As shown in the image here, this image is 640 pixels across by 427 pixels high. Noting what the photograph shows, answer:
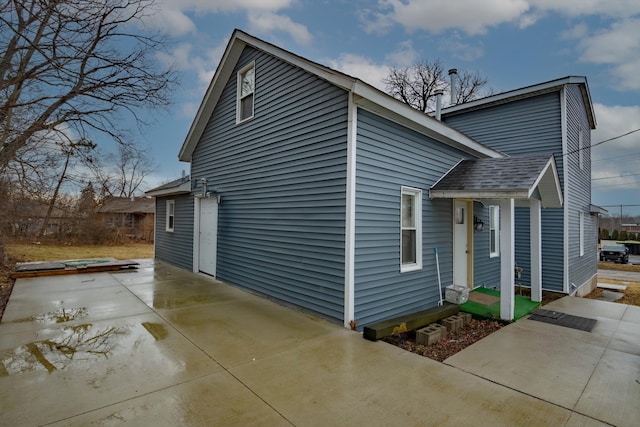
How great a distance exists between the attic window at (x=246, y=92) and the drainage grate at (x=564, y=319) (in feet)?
23.8

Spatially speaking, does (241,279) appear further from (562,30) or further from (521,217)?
(562,30)

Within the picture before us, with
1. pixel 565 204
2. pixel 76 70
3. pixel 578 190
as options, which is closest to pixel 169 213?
pixel 76 70

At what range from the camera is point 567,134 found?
855cm

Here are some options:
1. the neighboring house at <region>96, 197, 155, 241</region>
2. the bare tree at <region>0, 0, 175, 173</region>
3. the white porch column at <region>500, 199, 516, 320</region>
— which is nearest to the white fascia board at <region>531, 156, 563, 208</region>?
Answer: the white porch column at <region>500, 199, 516, 320</region>

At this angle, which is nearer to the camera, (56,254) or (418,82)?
(56,254)

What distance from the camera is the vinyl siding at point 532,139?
8.52m

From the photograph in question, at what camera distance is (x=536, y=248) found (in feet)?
21.7

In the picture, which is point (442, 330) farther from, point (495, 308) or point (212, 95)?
point (212, 95)

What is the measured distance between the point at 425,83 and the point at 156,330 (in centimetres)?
2139

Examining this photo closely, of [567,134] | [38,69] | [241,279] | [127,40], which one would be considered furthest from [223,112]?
[567,134]

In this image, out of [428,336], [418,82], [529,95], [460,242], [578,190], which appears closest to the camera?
[428,336]

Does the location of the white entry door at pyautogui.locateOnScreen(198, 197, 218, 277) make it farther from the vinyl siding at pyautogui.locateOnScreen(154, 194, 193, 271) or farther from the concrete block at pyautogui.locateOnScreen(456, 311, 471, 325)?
the concrete block at pyautogui.locateOnScreen(456, 311, 471, 325)

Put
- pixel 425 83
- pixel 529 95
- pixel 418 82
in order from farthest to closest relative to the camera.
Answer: pixel 418 82
pixel 425 83
pixel 529 95

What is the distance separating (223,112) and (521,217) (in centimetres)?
895
